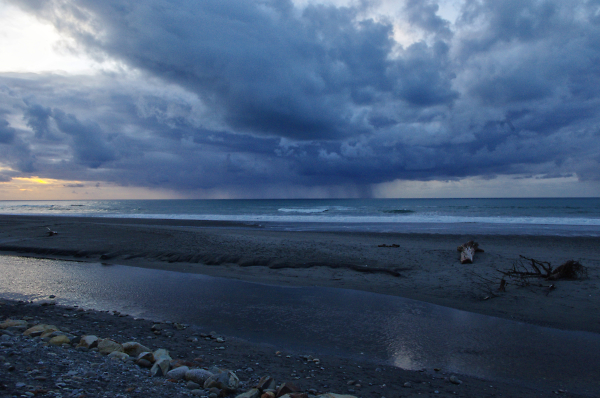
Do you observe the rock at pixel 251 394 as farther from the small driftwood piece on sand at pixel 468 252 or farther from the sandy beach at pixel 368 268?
the small driftwood piece on sand at pixel 468 252

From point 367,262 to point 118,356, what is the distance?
8.54 m

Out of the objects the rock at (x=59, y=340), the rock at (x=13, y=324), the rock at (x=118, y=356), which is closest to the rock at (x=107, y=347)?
the rock at (x=118, y=356)

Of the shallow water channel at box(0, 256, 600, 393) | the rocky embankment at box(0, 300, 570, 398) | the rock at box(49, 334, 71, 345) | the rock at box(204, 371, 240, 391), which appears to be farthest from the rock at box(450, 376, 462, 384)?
the rock at box(49, 334, 71, 345)

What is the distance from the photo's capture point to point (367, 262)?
11.1m

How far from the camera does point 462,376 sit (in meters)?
4.04

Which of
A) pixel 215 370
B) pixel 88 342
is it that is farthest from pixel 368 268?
pixel 88 342

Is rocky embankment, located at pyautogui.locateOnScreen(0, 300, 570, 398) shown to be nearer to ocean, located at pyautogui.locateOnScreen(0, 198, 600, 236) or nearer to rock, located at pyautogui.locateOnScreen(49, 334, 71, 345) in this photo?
rock, located at pyautogui.locateOnScreen(49, 334, 71, 345)

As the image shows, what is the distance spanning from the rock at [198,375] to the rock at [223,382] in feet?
0.32

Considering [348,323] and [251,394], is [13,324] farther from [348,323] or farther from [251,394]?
[348,323]

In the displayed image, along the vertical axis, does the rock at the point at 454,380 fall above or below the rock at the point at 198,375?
below

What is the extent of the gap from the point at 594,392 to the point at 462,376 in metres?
1.49

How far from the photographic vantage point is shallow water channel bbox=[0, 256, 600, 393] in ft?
14.5

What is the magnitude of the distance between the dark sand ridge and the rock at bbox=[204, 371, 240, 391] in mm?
5480

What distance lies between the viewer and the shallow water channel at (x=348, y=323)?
14.5 ft
